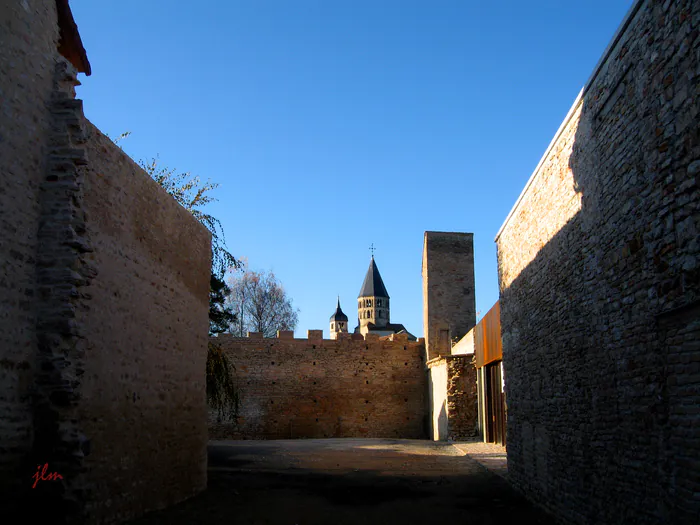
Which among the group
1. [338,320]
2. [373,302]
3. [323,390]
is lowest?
[323,390]

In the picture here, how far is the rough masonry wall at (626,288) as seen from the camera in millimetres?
4547

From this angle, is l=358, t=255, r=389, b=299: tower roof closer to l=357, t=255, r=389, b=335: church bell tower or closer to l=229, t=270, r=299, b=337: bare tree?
l=357, t=255, r=389, b=335: church bell tower

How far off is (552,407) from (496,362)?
1005 cm

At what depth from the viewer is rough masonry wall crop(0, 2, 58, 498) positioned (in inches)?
223

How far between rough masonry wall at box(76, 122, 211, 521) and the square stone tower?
Result: 774 inches

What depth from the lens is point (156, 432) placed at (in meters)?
8.55

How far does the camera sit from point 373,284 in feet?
246

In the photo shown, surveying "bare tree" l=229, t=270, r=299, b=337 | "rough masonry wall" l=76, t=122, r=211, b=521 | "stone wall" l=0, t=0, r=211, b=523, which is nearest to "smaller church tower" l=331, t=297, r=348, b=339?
"bare tree" l=229, t=270, r=299, b=337

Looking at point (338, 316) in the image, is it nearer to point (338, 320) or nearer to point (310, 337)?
point (338, 320)

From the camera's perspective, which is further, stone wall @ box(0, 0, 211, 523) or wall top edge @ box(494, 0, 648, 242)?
stone wall @ box(0, 0, 211, 523)

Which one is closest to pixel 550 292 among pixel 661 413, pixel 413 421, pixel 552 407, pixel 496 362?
pixel 552 407
